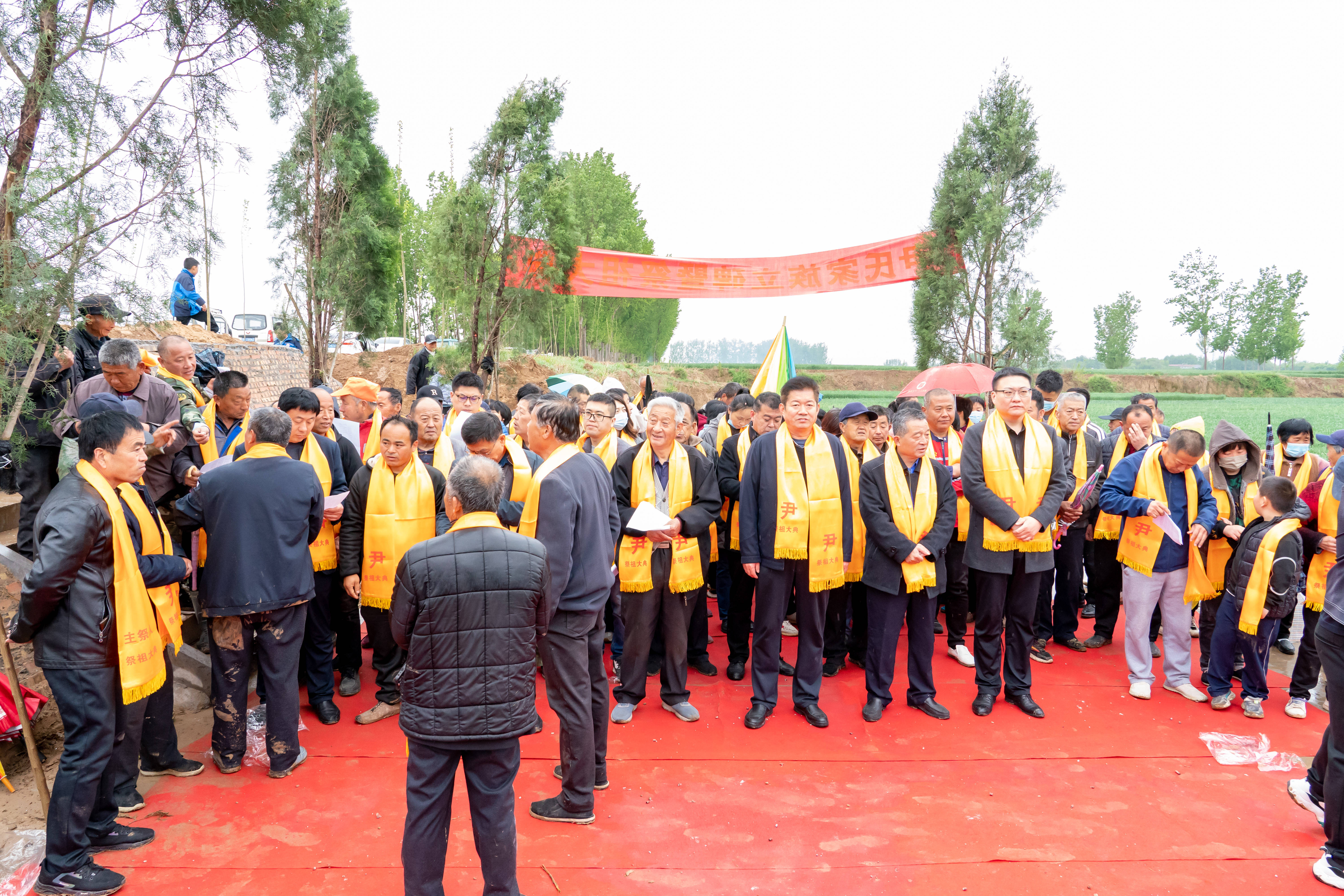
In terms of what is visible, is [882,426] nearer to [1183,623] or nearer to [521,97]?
[1183,623]

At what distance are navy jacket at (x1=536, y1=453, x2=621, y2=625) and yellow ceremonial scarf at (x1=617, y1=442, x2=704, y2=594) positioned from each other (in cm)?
84

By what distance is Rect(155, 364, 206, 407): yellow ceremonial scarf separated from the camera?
15.5 feet

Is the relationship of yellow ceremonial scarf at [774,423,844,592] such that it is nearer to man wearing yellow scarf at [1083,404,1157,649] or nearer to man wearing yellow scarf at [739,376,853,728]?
man wearing yellow scarf at [739,376,853,728]

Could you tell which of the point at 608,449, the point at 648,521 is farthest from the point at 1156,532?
the point at 608,449

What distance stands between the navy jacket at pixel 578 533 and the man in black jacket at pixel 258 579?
1.46m

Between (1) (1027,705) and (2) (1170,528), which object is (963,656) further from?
(2) (1170,528)

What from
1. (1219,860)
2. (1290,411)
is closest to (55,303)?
(1219,860)

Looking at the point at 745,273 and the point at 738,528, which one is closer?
the point at 738,528

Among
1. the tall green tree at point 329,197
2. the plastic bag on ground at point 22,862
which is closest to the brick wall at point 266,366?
the tall green tree at point 329,197

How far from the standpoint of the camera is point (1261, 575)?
4.43 metres

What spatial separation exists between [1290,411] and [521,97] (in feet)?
62.3

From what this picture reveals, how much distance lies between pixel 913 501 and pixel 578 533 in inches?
92.5

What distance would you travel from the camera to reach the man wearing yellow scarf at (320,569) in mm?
4355

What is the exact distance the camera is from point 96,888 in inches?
110
